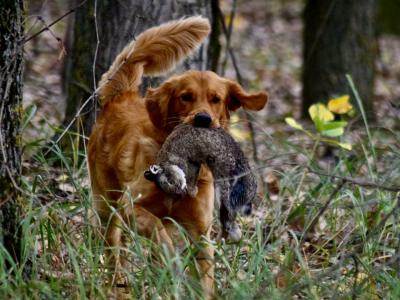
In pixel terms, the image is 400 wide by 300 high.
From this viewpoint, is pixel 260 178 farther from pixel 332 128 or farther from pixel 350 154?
pixel 350 154

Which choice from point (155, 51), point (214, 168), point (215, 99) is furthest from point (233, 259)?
point (155, 51)

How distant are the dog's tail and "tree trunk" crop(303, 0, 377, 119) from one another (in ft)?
19.9

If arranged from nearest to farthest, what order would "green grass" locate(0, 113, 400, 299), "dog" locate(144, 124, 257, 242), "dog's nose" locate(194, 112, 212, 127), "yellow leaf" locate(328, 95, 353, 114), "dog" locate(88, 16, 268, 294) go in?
"green grass" locate(0, 113, 400, 299) < "dog" locate(144, 124, 257, 242) < "dog's nose" locate(194, 112, 212, 127) < "dog" locate(88, 16, 268, 294) < "yellow leaf" locate(328, 95, 353, 114)

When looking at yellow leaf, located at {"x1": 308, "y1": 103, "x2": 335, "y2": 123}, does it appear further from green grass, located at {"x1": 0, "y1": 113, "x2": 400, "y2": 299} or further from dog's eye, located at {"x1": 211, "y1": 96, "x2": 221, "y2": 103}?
dog's eye, located at {"x1": 211, "y1": 96, "x2": 221, "y2": 103}

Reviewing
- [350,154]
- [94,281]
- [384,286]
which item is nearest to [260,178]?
[350,154]

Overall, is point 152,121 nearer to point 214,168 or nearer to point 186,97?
point 186,97

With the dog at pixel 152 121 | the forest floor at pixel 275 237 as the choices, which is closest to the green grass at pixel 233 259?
the forest floor at pixel 275 237

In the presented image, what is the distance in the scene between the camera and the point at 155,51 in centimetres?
586

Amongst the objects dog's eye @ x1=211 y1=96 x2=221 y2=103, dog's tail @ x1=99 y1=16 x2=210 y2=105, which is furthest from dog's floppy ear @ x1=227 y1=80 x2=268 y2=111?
dog's tail @ x1=99 y1=16 x2=210 y2=105

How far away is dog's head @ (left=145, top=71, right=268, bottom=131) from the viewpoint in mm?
5379

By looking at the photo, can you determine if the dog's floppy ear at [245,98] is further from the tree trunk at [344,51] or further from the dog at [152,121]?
the tree trunk at [344,51]

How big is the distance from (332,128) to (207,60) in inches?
A: 65.5

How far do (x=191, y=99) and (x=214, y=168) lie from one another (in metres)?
0.97

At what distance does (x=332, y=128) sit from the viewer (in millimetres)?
6273
